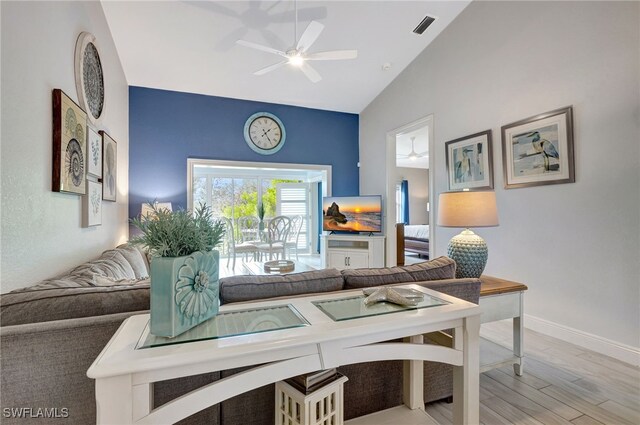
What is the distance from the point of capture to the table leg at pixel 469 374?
3.68 ft

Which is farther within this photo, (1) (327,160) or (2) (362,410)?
(1) (327,160)

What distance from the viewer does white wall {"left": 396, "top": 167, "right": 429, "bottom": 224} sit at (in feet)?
29.3

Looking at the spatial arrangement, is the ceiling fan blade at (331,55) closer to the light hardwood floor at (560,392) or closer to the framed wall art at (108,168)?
the framed wall art at (108,168)

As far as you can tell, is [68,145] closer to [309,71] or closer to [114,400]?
[114,400]

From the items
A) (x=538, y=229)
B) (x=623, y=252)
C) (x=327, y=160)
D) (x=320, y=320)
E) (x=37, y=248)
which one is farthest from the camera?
(x=327, y=160)

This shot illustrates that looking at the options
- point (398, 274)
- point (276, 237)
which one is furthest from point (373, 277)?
point (276, 237)

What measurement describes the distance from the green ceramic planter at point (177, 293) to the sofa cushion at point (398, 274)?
29.8 inches

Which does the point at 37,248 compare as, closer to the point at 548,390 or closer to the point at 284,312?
the point at 284,312

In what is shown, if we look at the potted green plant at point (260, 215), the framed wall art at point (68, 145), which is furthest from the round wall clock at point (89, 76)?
the potted green plant at point (260, 215)

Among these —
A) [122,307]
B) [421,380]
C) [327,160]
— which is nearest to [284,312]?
[122,307]

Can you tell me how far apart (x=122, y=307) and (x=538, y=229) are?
3.21 meters

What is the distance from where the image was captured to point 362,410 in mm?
1367

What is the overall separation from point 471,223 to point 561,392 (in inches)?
43.8

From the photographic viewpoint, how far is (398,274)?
154cm
